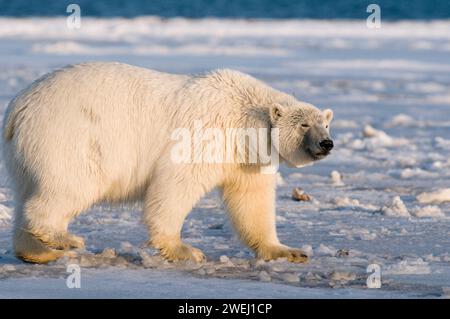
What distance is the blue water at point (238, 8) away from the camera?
162ft

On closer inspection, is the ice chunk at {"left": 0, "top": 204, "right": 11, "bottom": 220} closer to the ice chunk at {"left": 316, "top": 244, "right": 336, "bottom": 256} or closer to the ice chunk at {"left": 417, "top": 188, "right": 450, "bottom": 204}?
the ice chunk at {"left": 316, "top": 244, "right": 336, "bottom": 256}

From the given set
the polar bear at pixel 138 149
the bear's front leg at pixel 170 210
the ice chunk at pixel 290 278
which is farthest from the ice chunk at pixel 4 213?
the ice chunk at pixel 290 278

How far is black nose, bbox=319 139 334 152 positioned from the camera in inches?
212

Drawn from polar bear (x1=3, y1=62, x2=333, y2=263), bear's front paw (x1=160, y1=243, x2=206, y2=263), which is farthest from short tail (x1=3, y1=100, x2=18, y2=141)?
bear's front paw (x1=160, y1=243, x2=206, y2=263)

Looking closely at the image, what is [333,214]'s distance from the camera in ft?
21.6

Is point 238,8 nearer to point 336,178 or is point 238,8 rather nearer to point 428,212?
point 336,178

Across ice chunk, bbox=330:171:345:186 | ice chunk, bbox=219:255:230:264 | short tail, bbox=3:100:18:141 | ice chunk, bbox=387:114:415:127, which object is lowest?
ice chunk, bbox=219:255:230:264

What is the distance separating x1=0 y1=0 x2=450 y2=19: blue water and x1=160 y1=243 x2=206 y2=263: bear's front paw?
42.4 m

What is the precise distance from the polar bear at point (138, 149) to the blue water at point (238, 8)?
42.1m

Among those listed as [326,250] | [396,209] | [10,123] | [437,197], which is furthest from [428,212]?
[10,123]

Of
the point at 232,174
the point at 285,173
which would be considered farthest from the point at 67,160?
the point at 285,173

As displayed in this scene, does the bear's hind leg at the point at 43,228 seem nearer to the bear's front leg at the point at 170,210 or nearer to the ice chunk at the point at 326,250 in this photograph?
the bear's front leg at the point at 170,210
